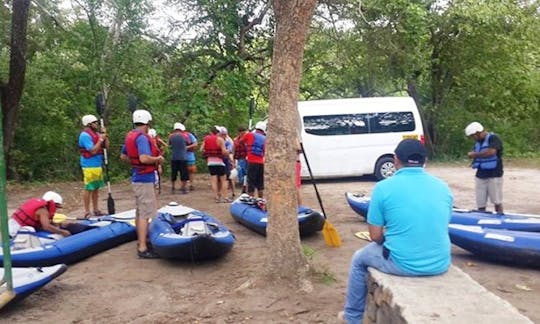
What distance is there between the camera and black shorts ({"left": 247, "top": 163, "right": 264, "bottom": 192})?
9.65m

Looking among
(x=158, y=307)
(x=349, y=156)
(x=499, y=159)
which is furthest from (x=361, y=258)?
(x=349, y=156)

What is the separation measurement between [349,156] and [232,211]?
5802mm

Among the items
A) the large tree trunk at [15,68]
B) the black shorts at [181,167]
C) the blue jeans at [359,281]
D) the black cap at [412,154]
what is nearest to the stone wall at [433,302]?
the blue jeans at [359,281]

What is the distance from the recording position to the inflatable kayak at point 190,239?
6004 millimetres

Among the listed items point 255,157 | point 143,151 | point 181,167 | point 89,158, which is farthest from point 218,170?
point 143,151

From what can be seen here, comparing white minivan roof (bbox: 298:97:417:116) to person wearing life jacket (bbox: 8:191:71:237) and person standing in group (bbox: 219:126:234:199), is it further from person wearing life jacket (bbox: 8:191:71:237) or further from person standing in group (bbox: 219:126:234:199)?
person wearing life jacket (bbox: 8:191:71:237)

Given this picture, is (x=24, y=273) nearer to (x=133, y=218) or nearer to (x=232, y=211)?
(x=133, y=218)

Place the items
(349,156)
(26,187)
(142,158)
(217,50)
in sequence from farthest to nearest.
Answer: (217,50) < (26,187) < (349,156) < (142,158)

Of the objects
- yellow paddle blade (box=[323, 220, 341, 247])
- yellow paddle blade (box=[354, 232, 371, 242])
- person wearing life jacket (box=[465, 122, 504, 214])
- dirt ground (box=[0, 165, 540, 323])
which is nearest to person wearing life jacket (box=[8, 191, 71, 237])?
dirt ground (box=[0, 165, 540, 323])

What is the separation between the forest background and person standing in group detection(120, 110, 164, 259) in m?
8.43

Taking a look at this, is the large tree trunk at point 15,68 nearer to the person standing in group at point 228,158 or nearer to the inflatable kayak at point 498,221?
the person standing in group at point 228,158

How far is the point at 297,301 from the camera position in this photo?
4.90 metres

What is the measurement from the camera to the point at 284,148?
530 cm

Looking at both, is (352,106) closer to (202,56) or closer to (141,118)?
(202,56)
